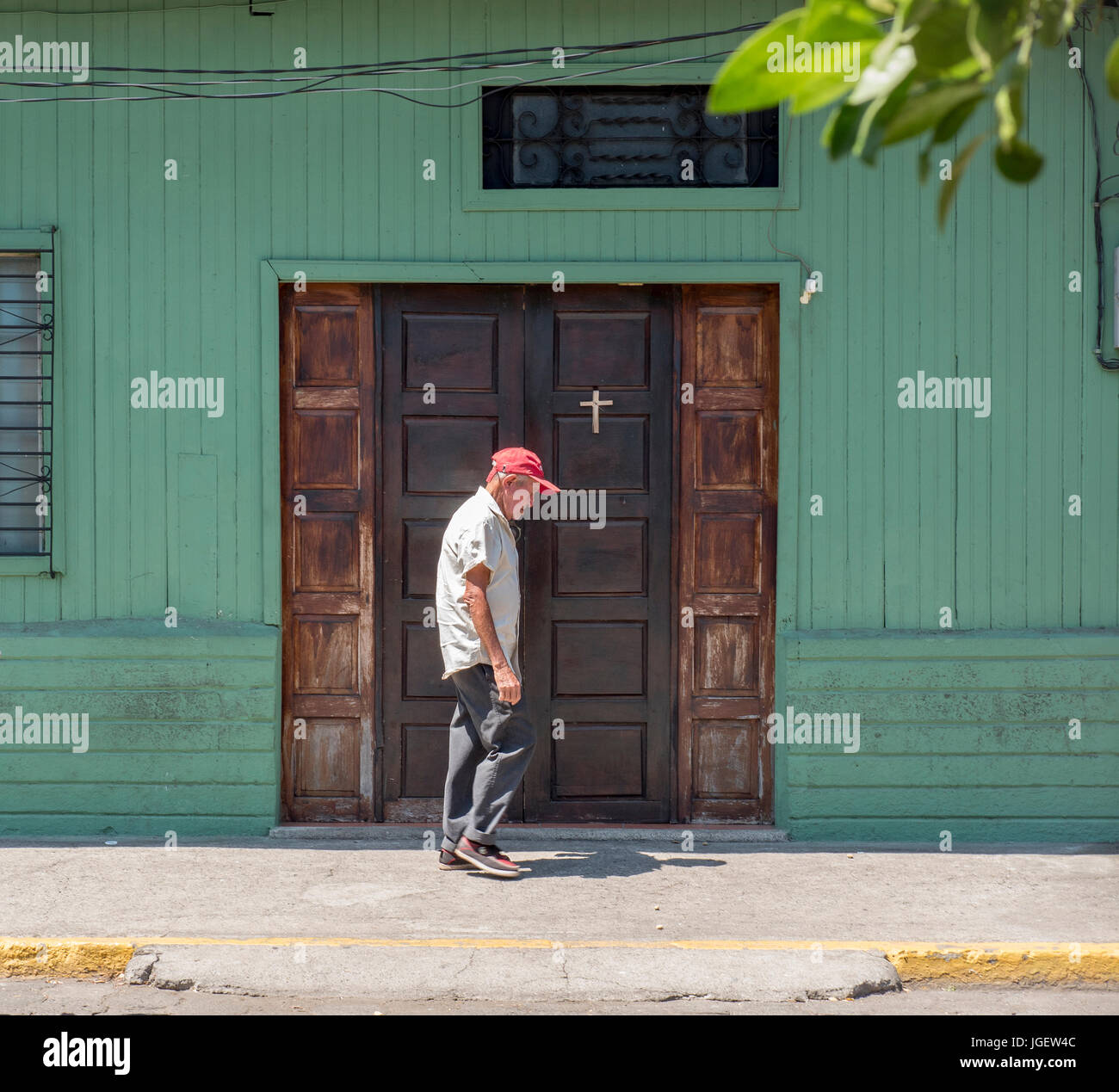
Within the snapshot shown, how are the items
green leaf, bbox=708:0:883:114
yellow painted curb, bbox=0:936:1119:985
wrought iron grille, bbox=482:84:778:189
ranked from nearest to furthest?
green leaf, bbox=708:0:883:114
yellow painted curb, bbox=0:936:1119:985
wrought iron grille, bbox=482:84:778:189

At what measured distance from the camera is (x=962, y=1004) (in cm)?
484

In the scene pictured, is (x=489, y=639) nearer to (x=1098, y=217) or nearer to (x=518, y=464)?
(x=518, y=464)

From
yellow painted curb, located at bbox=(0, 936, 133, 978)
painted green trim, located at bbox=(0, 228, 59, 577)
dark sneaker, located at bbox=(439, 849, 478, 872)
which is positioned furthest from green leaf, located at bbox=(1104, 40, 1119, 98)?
painted green trim, located at bbox=(0, 228, 59, 577)

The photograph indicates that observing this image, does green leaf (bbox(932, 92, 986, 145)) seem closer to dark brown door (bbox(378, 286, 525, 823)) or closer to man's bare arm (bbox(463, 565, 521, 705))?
man's bare arm (bbox(463, 565, 521, 705))

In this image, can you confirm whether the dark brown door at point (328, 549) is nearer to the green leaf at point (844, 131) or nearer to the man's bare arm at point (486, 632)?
the man's bare arm at point (486, 632)

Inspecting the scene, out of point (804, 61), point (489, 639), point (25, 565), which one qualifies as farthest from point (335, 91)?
point (804, 61)

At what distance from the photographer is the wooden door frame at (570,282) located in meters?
6.75

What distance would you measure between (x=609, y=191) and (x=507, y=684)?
2.68 m

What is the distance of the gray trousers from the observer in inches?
235

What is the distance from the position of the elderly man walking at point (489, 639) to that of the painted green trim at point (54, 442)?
2172mm

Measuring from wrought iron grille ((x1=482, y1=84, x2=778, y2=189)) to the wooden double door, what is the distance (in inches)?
23.1

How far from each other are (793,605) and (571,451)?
56.3 inches

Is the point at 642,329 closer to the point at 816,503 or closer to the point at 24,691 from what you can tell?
the point at 816,503

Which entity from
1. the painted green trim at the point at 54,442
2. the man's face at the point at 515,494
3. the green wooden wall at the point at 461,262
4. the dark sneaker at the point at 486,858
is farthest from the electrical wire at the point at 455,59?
the dark sneaker at the point at 486,858
